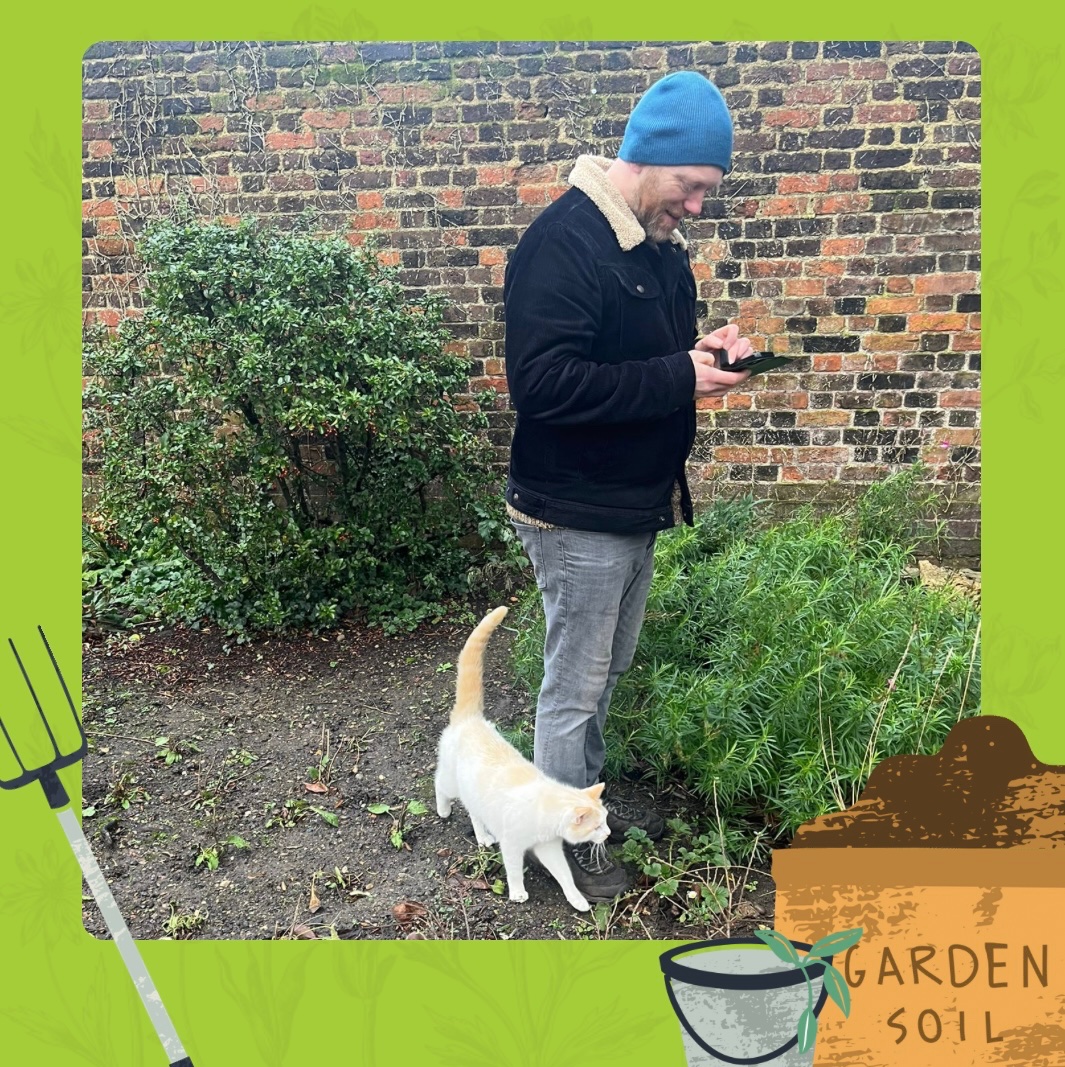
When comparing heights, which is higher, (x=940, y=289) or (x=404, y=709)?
(x=940, y=289)

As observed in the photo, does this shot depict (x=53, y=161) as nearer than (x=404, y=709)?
Yes

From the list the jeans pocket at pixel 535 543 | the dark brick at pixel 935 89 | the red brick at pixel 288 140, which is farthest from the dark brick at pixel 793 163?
the jeans pocket at pixel 535 543

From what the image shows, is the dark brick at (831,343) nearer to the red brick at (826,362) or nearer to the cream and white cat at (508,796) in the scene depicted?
the red brick at (826,362)

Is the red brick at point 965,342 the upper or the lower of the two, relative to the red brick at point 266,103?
lower

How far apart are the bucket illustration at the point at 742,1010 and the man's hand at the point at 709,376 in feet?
4.66

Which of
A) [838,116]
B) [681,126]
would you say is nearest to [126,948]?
[681,126]

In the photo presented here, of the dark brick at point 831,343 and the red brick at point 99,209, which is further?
the dark brick at point 831,343

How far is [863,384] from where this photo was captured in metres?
3.70

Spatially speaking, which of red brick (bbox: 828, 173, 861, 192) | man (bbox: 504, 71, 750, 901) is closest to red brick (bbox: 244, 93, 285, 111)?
man (bbox: 504, 71, 750, 901)

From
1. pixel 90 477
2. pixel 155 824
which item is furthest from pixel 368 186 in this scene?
pixel 155 824

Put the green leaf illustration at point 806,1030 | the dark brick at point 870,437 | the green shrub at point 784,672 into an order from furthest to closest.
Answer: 1. the dark brick at point 870,437
2. the green shrub at point 784,672
3. the green leaf illustration at point 806,1030

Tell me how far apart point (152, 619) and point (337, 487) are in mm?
989

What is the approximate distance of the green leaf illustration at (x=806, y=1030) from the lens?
6.27ft

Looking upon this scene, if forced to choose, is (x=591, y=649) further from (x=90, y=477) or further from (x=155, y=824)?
(x=90, y=477)
